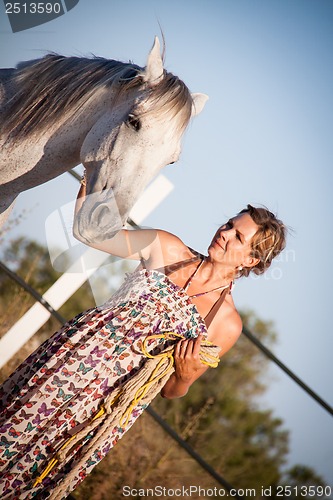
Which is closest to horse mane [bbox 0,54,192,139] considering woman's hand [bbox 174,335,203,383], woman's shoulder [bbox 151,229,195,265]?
woman's shoulder [bbox 151,229,195,265]

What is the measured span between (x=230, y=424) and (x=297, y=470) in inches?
14.9

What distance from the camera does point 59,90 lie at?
52.2 inches

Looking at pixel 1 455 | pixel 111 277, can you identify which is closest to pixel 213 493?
pixel 111 277

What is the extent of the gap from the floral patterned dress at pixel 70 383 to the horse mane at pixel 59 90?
1.70 feet

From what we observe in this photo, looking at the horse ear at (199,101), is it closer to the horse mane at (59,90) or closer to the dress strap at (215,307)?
the horse mane at (59,90)

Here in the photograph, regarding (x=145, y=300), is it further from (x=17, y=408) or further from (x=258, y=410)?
(x=258, y=410)

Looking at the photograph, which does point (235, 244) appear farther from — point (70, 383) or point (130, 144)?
point (70, 383)

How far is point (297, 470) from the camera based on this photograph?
2492 millimetres

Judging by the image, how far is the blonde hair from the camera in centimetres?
171

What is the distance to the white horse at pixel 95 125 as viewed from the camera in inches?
48.6

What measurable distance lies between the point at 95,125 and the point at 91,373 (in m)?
0.64

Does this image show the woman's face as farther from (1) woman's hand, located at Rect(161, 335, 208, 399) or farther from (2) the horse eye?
(2) the horse eye

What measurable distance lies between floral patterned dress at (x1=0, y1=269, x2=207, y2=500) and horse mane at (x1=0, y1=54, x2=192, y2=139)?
52cm

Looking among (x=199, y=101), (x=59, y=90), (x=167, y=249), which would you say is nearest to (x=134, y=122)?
(x=59, y=90)
